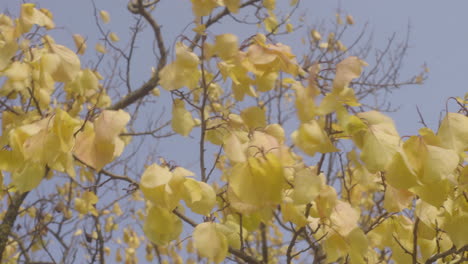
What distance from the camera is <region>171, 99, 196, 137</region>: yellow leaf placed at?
1.07 m

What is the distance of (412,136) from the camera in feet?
2.41

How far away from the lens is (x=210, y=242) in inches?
32.2

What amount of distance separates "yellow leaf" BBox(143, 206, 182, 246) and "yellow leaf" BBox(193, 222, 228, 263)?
0.22 feet

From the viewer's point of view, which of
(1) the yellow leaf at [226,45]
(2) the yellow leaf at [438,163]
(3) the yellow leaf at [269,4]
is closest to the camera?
(2) the yellow leaf at [438,163]

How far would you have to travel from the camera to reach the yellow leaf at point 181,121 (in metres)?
1.07

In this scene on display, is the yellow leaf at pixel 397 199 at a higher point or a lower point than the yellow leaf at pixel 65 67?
lower

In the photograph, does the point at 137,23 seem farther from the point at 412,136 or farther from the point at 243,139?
the point at 412,136

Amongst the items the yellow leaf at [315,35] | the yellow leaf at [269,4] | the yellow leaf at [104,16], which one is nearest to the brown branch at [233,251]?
the yellow leaf at [269,4]

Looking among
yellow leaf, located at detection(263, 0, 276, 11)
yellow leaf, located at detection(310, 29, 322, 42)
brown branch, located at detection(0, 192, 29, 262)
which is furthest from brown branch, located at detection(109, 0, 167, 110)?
yellow leaf, located at detection(310, 29, 322, 42)

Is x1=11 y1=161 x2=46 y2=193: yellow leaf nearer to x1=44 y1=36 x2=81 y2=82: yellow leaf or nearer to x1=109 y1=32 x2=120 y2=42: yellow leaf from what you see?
x1=44 y1=36 x2=81 y2=82: yellow leaf

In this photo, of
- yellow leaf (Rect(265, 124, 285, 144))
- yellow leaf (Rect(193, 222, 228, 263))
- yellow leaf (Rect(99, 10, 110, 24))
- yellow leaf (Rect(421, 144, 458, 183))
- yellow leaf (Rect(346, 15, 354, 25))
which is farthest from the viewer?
yellow leaf (Rect(346, 15, 354, 25))

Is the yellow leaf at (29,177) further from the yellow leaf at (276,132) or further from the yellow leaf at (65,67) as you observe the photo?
the yellow leaf at (276,132)

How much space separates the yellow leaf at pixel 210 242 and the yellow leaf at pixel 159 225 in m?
0.07

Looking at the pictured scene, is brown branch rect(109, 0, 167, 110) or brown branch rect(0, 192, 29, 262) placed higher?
brown branch rect(109, 0, 167, 110)
